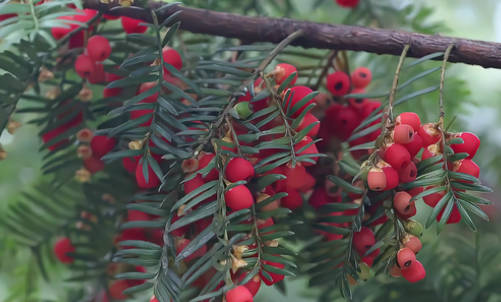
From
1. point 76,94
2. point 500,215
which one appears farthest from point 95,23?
point 500,215

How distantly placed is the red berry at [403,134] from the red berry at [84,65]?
372 millimetres

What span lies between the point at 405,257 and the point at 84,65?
1.42 feet

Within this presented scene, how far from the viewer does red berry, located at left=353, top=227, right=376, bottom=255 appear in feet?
2.09

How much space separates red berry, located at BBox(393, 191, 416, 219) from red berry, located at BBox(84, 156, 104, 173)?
0.40m

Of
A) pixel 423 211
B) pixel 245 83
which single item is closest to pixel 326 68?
pixel 245 83

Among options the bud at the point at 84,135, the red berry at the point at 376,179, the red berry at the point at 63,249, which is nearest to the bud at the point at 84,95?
the bud at the point at 84,135

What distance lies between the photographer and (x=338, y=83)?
2.57 feet

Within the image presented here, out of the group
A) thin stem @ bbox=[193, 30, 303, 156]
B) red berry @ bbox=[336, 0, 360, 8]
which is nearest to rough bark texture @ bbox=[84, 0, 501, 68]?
thin stem @ bbox=[193, 30, 303, 156]

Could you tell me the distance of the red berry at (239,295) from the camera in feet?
1.62

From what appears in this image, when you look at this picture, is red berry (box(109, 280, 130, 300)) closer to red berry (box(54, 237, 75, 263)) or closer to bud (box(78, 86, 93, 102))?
red berry (box(54, 237, 75, 263))

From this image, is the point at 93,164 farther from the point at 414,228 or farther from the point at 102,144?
the point at 414,228

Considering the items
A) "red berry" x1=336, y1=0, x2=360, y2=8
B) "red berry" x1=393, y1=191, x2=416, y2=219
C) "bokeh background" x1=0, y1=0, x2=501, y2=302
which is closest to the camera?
"red berry" x1=393, y1=191, x2=416, y2=219

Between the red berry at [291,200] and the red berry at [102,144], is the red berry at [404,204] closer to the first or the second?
the red berry at [291,200]

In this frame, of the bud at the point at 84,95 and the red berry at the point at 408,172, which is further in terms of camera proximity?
the bud at the point at 84,95
